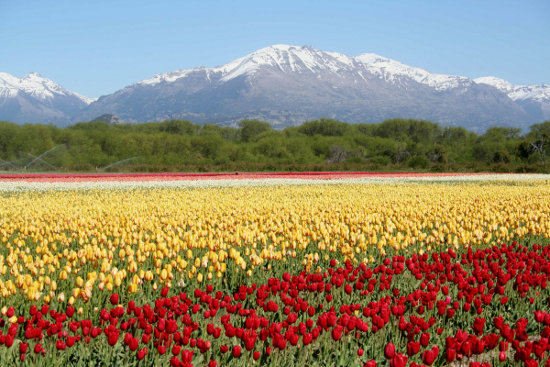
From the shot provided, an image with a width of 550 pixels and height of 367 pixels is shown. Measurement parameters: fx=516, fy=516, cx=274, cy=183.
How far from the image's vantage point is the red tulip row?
3580 mm

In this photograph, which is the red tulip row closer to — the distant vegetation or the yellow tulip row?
the yellow tulip row

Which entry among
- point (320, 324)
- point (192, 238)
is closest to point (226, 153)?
point (192, 238)

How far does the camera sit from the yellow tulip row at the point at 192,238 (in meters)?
5.95

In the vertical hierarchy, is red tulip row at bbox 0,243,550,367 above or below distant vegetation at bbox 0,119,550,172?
below

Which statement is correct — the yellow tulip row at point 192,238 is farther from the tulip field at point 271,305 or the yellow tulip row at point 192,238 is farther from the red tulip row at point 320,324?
the red tulip row at point 320,324

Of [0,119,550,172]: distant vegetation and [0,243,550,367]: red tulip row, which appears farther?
[0,119,550,172]: distant vegetation

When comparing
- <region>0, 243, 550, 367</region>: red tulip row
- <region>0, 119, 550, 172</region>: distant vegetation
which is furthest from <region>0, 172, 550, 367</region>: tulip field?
<region>0, 119, 550, 172</region>: distant vegetation

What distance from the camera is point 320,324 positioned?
394 centimetres

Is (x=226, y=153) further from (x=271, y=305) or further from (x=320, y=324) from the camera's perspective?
(x=320, y=324)

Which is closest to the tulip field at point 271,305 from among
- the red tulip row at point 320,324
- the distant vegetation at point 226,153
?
the red tulip row at point 320,324

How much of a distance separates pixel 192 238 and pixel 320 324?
13.1 ft

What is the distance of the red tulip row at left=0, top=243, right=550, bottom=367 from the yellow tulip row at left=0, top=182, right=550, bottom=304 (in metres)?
0.58

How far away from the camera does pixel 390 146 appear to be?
85.3m

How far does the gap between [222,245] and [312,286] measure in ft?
7.44
